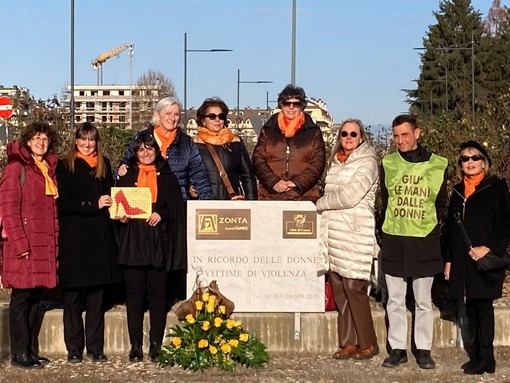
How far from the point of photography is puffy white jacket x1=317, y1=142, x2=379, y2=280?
7547 millimetres

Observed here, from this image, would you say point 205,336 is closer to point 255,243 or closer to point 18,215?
point 255,243

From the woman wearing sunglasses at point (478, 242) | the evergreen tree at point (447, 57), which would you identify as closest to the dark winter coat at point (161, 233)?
the woman wearing sunglasses at point (478, 242)

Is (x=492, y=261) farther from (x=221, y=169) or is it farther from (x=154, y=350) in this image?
(x=154, y=350)

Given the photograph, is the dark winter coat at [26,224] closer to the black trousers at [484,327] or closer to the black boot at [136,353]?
the black boot at [136,353]

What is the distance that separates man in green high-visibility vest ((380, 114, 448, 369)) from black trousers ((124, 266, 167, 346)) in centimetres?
194

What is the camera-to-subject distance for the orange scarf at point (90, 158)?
7672 mm

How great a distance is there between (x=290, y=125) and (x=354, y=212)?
1.13 meters

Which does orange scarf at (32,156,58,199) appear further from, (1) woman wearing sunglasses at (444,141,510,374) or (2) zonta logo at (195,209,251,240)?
(1) woman wearing sunglasses at (444,141,510,374)

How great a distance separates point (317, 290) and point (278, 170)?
3.81ft

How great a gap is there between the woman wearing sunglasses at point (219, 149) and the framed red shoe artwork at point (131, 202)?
3.24 ft

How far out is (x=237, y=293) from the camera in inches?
320

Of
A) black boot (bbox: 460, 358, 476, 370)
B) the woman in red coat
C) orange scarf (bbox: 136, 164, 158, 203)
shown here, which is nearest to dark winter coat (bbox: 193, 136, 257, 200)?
orange scarf (bbox: 136, 164, 158, 203)

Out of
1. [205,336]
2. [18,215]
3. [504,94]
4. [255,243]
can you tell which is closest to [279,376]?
[205,336]

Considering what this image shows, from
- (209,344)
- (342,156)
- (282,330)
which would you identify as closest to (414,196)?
(342,156)
